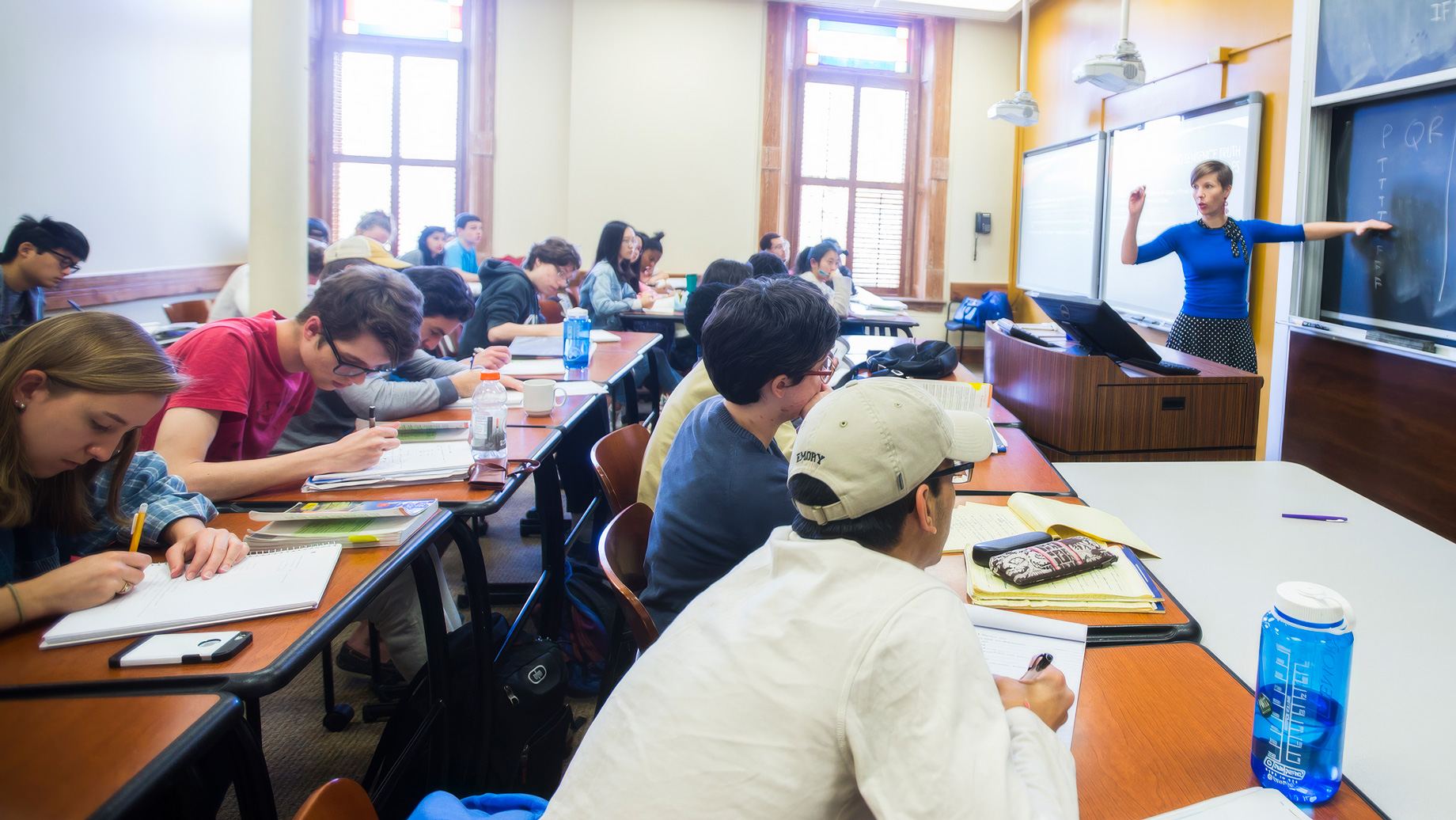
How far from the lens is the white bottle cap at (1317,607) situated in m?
0.77

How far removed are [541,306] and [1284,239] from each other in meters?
3.57

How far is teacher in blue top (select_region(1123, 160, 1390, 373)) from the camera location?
11.4ft

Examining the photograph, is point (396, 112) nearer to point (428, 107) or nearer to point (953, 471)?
point (428, 107)

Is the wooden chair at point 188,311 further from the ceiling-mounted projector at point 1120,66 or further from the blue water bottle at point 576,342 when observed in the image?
the ceiling-mounted projector at point 1120,66

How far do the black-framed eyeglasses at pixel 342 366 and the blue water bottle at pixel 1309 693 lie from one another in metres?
1.77

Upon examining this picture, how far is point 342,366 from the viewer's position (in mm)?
1878

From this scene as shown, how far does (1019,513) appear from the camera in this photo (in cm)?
153

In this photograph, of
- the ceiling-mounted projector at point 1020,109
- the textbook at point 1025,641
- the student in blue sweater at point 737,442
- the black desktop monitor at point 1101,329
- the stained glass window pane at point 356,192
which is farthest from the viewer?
the stained glass window pane at point 356,192

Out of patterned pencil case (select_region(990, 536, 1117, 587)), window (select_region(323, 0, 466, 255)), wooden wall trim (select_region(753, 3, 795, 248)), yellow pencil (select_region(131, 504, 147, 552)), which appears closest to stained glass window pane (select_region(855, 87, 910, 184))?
wooden wall trim (select_region(753, 3, 795, 248))

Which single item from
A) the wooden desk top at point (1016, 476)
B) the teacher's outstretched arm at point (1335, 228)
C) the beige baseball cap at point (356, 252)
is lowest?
the wooden desk top at point (1016, 476)

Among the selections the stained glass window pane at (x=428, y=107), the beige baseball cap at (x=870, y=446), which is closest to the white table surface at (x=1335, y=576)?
the beige baseball cap at (x=870, y=446)

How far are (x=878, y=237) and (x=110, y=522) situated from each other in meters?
7.50

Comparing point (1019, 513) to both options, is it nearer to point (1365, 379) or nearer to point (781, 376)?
point (781, 376)

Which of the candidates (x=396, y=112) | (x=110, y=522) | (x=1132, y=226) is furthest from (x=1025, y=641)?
(x=396, y=112)
